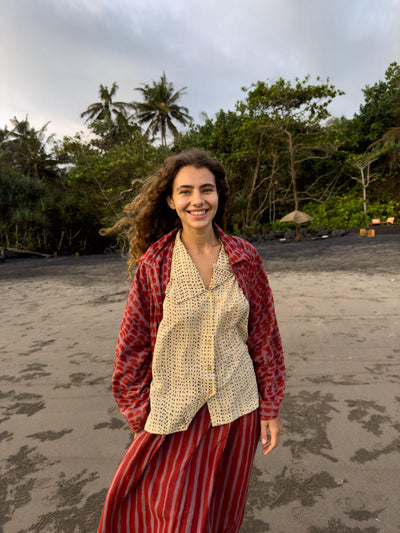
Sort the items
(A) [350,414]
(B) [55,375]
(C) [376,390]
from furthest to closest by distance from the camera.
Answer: (B) [55,375] → (C) [376,390] → (A) [350,414]

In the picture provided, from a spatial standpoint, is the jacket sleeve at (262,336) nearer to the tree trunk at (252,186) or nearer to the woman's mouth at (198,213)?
the woman's mouth at (198,213)

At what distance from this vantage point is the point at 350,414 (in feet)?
8.60

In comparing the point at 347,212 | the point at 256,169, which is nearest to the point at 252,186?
the point at 256,169

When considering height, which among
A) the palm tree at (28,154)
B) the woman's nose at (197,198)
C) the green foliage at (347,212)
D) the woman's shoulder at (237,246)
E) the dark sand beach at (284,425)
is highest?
the palm tree at (28,154)

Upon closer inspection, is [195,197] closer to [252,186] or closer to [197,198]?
[197,198]

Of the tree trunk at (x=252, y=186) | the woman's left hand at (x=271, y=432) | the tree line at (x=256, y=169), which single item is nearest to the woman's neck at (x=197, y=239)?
the woman's left hand at (x=271, y=432)

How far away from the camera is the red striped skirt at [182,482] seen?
109 centimetres

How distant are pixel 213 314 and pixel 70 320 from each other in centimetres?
506

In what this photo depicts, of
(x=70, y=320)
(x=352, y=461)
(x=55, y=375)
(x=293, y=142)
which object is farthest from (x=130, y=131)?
(x=352, y=461)

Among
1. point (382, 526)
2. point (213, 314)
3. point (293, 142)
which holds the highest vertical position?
point (293, 142)

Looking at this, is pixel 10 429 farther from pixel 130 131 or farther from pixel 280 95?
pixel 130 131

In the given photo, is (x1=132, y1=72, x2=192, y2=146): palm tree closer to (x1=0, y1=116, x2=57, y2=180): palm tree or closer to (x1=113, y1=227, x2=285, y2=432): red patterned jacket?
(x1=0, y1=116, x2=57, y2=180): palm tree

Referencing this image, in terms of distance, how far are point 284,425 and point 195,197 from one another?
1987mm

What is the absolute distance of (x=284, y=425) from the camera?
2.54m
